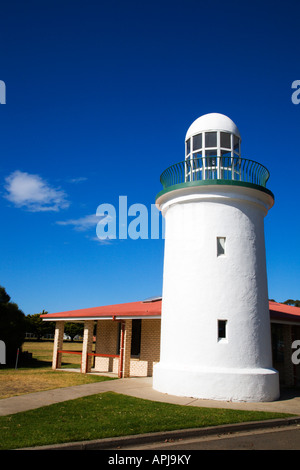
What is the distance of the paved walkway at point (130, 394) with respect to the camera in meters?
9.99

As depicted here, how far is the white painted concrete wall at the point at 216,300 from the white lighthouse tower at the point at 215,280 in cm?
3

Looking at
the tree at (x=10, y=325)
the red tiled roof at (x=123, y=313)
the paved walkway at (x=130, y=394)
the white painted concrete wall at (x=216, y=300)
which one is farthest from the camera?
the tree at (x=10, y=325)

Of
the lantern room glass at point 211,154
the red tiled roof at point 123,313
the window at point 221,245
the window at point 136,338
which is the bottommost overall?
the window at point 136,338

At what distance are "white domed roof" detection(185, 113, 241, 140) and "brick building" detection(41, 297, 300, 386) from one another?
279 inches

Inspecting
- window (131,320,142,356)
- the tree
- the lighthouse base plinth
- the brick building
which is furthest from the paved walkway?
the tree

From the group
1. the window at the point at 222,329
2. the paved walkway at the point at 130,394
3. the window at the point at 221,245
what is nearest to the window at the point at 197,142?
the window at the point at 221,245

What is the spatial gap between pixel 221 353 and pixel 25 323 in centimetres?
1814

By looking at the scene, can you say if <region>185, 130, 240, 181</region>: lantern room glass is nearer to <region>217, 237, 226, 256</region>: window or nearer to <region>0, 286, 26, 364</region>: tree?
<region>217, 237, 226, 256</region>: window

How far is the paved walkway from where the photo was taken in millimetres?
9992

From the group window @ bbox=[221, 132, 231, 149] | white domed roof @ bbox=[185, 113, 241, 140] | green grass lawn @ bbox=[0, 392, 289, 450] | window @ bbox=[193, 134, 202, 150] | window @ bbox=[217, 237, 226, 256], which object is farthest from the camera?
window @ bbox=[193, 134, 202, 150]

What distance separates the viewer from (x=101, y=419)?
8219 millimetres

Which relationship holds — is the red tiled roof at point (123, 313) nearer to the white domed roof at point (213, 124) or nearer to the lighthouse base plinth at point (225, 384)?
the lighthouse base plinth at point (225, 384)

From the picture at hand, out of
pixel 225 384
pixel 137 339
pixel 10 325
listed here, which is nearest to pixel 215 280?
pixel 225 384

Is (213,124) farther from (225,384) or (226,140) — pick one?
(225,384)
